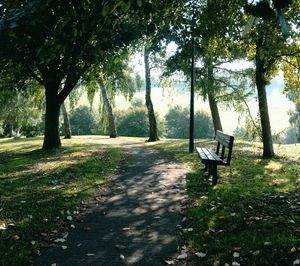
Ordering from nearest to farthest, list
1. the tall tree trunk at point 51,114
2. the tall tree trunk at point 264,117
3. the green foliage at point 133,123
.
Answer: the tall tree trunk at point 264,117 → the tall tree trunk at point 51,114 → the green foliage at point 133,123

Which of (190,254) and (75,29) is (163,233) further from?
(75,29)

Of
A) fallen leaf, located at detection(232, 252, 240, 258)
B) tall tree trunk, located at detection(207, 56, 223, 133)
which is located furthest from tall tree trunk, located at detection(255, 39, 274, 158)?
fallen leaf, located at detection(232, 252, 240, 258)

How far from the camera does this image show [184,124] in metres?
82.6

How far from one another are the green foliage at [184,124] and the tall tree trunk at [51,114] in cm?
5824

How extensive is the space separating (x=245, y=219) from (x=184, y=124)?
7564cm

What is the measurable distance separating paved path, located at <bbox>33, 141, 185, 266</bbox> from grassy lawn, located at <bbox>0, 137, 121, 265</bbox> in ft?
1.34

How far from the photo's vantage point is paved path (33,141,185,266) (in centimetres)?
587

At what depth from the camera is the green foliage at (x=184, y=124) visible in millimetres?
78750

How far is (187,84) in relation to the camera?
98.7 ft

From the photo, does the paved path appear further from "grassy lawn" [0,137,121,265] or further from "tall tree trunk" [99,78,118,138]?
"tall tree trunk" [99,78,118,138]

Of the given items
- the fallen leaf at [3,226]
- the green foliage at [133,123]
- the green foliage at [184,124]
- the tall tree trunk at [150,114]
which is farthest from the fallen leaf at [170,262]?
the green foliage at [184,124]

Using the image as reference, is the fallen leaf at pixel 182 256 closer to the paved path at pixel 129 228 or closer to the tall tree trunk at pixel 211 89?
the paved path at pixel 129 228

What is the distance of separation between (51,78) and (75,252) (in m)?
14.2

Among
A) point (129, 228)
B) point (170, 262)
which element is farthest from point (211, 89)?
point (170, 262)
